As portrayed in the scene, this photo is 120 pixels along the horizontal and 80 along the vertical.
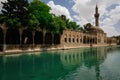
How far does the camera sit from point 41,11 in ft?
156

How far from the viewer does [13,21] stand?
37000mm

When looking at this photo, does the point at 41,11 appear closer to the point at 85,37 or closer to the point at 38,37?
the point at 38,37

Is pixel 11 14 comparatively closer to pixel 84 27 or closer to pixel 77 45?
pixel 77 45

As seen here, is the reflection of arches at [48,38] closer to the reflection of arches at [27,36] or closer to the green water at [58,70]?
the reflection of arches at [27,36]

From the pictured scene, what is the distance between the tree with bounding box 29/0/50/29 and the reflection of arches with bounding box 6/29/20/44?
588 centimetres

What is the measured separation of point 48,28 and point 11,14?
12.0 meters

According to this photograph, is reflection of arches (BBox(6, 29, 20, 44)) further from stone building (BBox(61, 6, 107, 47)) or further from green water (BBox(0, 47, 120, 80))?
stone building (BBox(61, 6, 107, 47))

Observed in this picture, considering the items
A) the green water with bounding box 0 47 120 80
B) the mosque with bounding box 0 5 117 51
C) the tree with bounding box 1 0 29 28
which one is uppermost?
the tree with bounding box 1 0 29 28

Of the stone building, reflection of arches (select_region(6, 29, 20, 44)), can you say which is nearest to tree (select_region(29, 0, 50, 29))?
reflection of arches (select_region(6, 29, 20, 44))

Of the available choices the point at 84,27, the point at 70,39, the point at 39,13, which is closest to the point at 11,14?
the point at 39,13

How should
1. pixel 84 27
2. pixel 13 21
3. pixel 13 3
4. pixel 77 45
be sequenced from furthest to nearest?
pixel 84 27 < pixel 77 45 < pixel 13 3 < pixel 13 21

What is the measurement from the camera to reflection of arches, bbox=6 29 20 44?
42.6 metres

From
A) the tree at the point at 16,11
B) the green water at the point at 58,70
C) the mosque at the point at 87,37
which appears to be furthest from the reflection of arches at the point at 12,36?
the mosque at the point at 87,37

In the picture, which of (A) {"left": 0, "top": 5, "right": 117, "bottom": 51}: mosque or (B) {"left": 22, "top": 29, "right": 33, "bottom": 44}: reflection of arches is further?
(B) {"left": 22, "top": 29, "right": 33, "bottom": 44}: reflection of arches
